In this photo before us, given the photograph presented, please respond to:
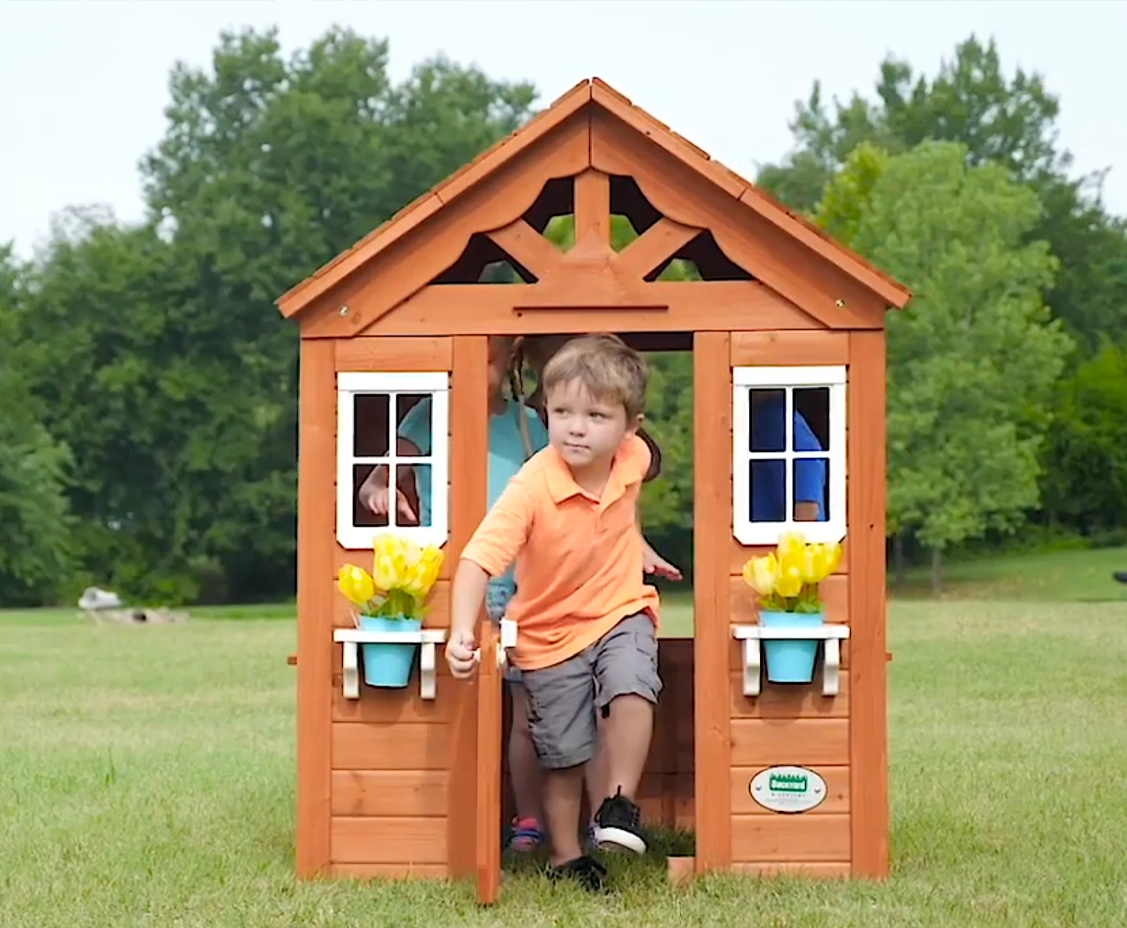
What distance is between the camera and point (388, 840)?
236 inches

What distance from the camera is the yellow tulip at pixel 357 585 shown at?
583 centimetres

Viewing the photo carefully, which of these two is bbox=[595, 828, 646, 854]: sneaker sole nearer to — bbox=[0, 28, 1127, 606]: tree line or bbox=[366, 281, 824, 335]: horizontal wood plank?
bbox=[366, 281, 824, 335]: horizontal wood plank

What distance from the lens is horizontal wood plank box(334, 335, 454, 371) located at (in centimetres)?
598

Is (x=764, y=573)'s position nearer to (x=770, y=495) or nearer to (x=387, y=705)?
(x=770, y=495)

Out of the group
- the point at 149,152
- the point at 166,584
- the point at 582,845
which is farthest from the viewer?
the point at 149,152

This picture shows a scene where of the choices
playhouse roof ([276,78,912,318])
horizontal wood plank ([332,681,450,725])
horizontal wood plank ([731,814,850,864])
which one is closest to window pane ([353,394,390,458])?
playhouse roof ([276,78,912,318])

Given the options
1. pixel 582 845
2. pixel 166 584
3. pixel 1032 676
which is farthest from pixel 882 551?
pixel 166 584

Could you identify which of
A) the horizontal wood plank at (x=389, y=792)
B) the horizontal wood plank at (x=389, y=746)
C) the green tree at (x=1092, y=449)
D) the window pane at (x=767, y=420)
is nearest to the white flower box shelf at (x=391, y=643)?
the horizontal wood plank at (x=389, y=746)

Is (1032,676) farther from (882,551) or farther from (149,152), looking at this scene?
(149,152)

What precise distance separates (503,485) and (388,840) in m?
1.41

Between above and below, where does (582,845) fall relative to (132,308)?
below

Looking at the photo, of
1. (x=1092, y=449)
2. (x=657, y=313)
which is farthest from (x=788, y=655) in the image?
(x=1092, y=449)

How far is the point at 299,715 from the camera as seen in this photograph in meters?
6.02

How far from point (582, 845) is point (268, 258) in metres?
41.6
